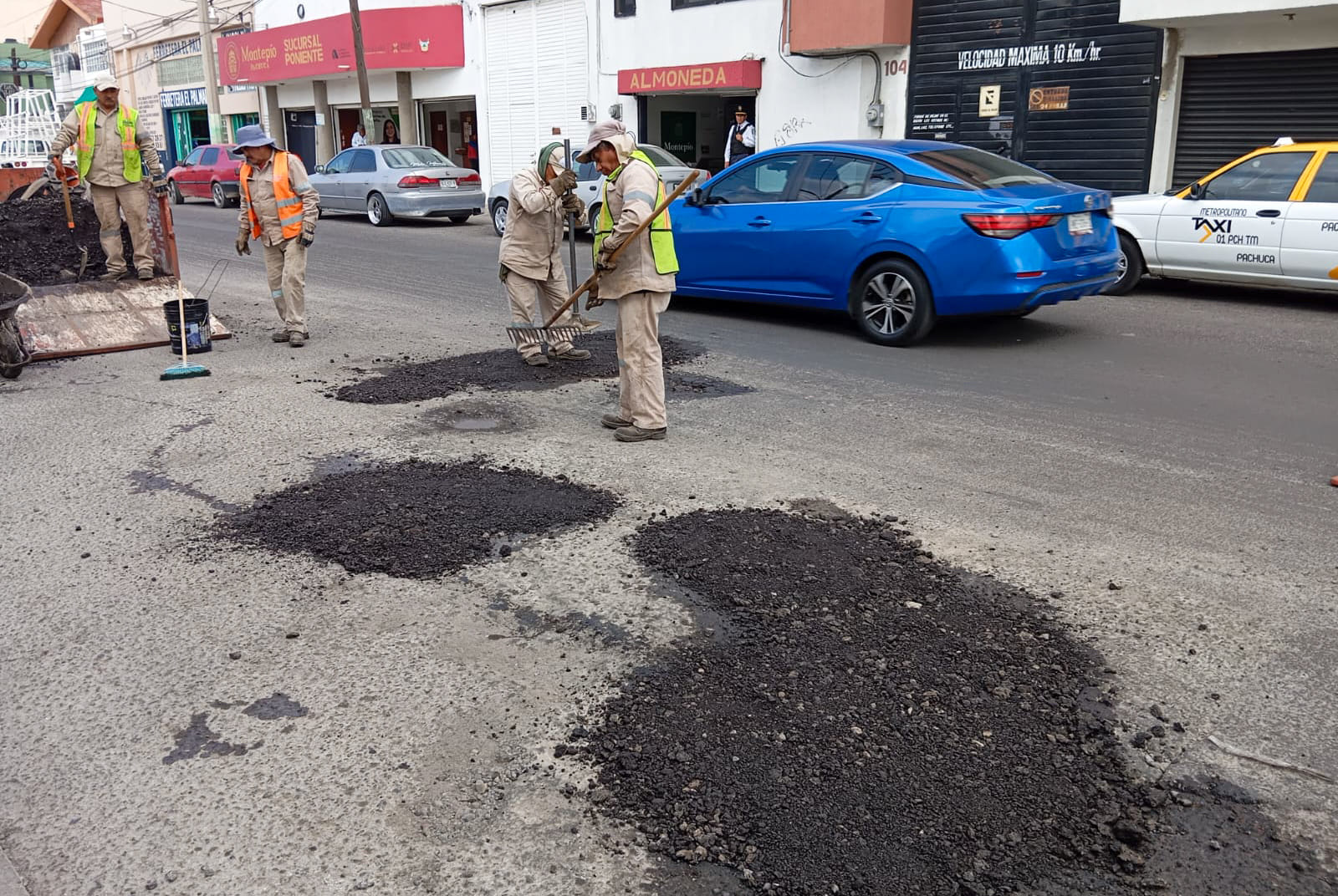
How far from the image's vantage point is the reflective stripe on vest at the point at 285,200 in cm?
917

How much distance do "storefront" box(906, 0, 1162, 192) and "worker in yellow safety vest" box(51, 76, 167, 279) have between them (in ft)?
42.5

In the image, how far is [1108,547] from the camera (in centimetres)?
478

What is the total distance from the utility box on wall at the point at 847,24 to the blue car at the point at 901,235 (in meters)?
10.1

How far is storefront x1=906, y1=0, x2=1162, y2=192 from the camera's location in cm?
1628

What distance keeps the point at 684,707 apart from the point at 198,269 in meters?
13.2

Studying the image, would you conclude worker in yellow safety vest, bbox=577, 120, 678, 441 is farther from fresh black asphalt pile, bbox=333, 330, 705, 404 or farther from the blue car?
the blue car

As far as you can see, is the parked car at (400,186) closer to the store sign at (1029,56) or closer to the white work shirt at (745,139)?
the white work shirt at (745,139)

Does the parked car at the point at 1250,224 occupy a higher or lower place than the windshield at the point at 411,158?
lower

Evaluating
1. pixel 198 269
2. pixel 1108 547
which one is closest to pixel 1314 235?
pixel 1108 547

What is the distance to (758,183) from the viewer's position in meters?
9.95

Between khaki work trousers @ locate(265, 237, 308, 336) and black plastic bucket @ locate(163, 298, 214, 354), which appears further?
khaki work trousers @ locate(265, 237, 308, 336)

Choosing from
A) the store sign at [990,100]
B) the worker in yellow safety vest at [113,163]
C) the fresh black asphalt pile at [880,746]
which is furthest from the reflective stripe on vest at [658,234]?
the store sign at [990,100]

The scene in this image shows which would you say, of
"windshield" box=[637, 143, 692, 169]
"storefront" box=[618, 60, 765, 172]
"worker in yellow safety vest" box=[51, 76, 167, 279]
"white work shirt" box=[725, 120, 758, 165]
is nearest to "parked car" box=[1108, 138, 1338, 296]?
"windshield" box=[637, 143, 692, 169]

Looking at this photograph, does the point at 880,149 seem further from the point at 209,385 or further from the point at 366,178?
the point at 366,178
